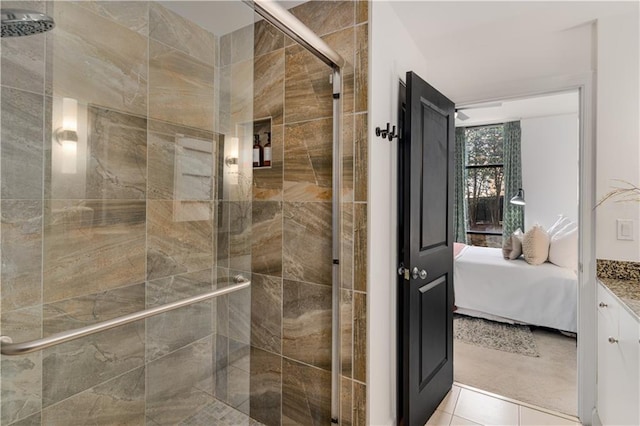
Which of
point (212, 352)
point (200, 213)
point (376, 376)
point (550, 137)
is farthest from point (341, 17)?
point (550, 137)

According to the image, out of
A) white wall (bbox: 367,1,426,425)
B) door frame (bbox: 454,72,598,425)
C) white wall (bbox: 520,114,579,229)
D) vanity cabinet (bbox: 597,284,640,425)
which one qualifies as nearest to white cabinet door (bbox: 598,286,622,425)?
vanity cabinet (bbox: 597,284,640,425)

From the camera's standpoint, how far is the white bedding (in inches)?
129

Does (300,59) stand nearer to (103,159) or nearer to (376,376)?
(103,159)

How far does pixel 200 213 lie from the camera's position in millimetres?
1298

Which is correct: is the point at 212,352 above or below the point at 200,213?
below

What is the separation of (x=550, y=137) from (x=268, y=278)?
5306 mm

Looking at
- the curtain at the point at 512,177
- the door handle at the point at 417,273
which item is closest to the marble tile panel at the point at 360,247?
the door handle at the point at 417,273

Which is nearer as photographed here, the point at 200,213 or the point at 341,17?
the point at 200,213

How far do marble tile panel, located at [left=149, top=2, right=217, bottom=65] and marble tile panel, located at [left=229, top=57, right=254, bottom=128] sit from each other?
11 centimetres

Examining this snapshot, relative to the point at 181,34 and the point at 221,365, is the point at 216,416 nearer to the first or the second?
the point at 221,365

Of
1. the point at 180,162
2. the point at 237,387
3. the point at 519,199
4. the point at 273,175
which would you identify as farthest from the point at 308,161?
the point at 519,199

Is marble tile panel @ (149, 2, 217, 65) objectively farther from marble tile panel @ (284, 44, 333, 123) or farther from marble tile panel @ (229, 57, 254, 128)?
A: marble tile panel @ (284, 44, 333, 123)

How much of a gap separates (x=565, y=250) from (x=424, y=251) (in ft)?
8.63

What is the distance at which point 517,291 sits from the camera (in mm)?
3492
